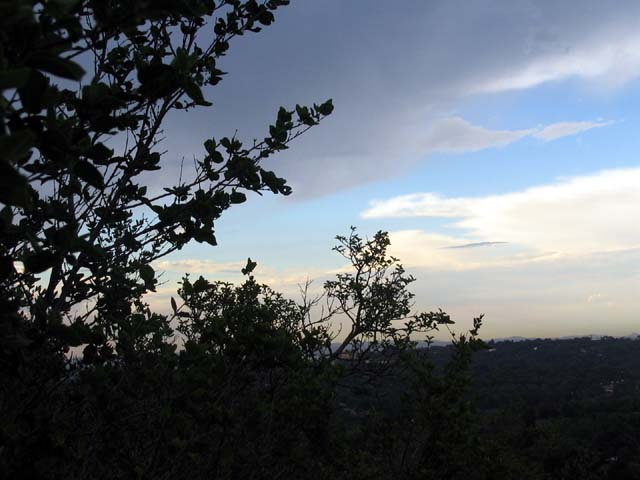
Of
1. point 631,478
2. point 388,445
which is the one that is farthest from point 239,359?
point 631,478

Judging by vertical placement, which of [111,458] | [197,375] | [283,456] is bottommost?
[283,456]

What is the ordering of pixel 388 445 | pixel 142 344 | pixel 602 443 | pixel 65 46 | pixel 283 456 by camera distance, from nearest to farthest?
pixel 65 46 → pixel 142 344 → pixel 283 456 → pixel 388 445 → pixel 602 443

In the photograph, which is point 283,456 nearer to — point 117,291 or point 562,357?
point 117,291

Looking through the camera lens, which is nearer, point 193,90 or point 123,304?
point 193,90

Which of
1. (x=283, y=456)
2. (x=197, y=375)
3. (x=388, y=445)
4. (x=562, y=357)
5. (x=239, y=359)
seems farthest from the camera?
(x=562, y=357)

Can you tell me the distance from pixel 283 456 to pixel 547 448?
32.9 meters

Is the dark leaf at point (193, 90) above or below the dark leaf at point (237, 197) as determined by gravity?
above

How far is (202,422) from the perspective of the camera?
12.5 feet

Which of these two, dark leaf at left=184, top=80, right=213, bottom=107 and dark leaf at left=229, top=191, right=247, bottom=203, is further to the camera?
dark leaf at left=229, top=191, right=247, bottom=203

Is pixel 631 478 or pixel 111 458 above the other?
pixel 111 458

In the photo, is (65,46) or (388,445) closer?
(65,46)

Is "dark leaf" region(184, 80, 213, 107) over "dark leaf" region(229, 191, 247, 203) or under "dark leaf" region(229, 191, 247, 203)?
over

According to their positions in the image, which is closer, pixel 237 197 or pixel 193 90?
pixel 193 90

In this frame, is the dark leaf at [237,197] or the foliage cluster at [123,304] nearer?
the foliage cluster at [123,304]
